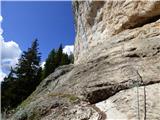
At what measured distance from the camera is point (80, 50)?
20.3m

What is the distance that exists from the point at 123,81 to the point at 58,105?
1.92 metres

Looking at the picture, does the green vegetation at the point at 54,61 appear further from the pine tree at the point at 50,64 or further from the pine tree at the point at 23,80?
the pine tree at the point at 23,80

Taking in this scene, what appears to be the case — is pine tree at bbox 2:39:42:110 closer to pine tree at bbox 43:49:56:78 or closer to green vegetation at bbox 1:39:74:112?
green vegetation at bbox 1:39:74:112

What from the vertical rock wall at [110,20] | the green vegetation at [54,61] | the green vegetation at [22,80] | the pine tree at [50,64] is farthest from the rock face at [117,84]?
the green vegetation at [54,61]

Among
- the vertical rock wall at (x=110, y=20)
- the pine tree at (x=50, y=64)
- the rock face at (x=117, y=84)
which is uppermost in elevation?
the pine tree at (x=50, y=64)

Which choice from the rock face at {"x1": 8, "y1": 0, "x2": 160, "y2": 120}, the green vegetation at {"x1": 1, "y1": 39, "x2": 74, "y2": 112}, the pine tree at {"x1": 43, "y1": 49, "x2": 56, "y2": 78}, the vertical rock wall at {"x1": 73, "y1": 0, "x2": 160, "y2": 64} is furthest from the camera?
the pine tree at {"x1": 43, "y1": 49, "x2": 56, "y2": 78}

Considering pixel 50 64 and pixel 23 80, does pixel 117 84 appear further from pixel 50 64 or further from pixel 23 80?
pixel 50 64

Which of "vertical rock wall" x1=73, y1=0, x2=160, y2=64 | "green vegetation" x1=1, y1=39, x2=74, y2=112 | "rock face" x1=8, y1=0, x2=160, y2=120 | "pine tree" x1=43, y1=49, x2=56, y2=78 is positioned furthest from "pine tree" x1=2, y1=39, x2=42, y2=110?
"rock face" x1=8, y1=0, x2=160, y2=120

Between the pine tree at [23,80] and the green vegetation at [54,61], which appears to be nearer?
the pine tree at [23,80]

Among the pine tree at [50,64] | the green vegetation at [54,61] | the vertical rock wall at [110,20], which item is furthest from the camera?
the green vegetation at [54,61]

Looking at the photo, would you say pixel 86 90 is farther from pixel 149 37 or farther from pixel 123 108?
pixel 149 37

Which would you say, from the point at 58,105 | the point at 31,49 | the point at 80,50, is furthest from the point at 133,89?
the point at 31,49

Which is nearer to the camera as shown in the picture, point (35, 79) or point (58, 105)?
point (58, 105)

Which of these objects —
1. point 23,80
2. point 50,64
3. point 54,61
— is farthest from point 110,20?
point 54,61
